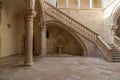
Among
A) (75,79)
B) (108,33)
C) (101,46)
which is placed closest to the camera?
(75,79)

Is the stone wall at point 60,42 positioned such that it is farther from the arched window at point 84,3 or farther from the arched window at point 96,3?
the arched window at point 96,3

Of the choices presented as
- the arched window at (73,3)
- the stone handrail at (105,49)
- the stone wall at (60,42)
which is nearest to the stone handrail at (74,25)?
the stone handrail at (105,49)

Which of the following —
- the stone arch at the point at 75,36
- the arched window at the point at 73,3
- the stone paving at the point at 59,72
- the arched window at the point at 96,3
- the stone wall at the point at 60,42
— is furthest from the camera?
the arched window at the point at 73,3

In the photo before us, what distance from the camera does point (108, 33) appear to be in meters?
13.6

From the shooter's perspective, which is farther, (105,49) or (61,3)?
(61,3)

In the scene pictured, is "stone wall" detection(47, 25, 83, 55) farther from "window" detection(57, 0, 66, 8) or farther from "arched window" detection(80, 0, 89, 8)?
"arched window" detection(80, 0, 89, 8)

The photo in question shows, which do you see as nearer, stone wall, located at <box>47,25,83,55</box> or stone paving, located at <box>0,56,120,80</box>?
stone paving, located at <box>0,56,120,80</box>

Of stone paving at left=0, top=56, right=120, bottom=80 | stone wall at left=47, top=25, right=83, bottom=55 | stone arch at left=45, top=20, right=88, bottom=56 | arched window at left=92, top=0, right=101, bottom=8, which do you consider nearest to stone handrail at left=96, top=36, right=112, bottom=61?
stone arch at left=45, top=20, right=88, bottom=56

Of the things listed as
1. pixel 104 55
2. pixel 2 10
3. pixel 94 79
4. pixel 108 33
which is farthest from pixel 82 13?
pixel 94 79

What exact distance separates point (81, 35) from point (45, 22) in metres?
3.73

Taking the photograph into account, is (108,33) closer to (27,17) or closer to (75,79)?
(27,17)

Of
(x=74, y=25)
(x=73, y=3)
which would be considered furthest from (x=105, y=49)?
(x=73, y=3)

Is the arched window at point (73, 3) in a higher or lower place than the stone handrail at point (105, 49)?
higher

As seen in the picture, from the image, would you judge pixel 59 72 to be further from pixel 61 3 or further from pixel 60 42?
pixel 61 3
